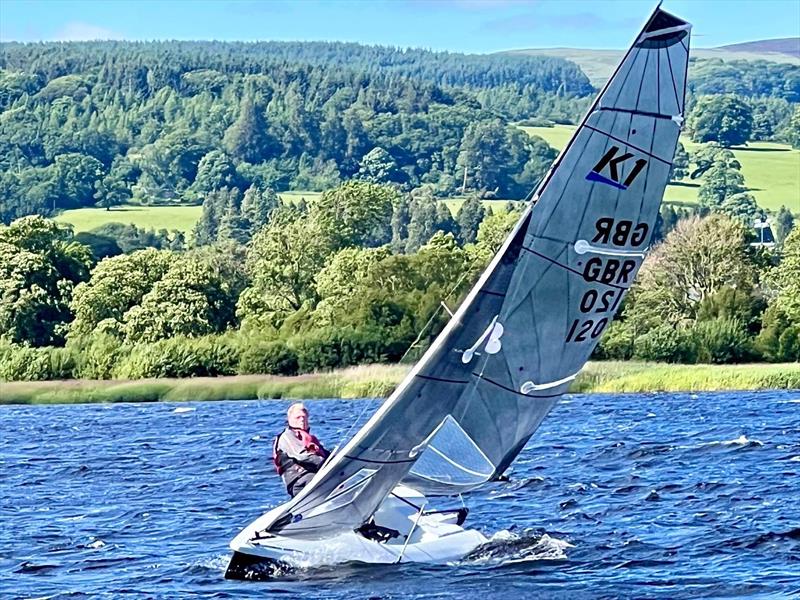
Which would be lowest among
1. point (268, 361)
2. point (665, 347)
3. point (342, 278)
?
point (268, 361)

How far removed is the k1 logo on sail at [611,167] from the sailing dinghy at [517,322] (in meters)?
0.01

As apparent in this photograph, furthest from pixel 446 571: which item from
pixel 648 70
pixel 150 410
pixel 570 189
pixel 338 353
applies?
pixel 338 353

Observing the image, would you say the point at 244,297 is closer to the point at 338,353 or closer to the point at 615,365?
the point at 338,353

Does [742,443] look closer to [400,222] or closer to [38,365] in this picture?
[38,365]

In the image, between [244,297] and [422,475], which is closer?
[422,475]

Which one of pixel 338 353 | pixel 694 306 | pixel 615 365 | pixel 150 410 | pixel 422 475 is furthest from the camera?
pixel 694 306

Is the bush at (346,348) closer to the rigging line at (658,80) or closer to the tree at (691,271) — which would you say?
the tree at (691,271)

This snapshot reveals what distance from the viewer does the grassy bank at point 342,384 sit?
4753cm

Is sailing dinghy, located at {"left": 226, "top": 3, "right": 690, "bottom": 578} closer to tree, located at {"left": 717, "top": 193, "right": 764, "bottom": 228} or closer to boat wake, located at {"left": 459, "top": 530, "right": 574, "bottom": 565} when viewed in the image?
boat wake, located at {"left": 459, "top": 530, "right": 574, "bottom": 565}

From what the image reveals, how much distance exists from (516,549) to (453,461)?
136 cm

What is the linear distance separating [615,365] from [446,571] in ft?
110

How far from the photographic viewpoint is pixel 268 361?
184 feet

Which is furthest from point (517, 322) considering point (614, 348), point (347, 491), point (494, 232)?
point (494, 232)

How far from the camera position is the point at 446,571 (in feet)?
61.9
